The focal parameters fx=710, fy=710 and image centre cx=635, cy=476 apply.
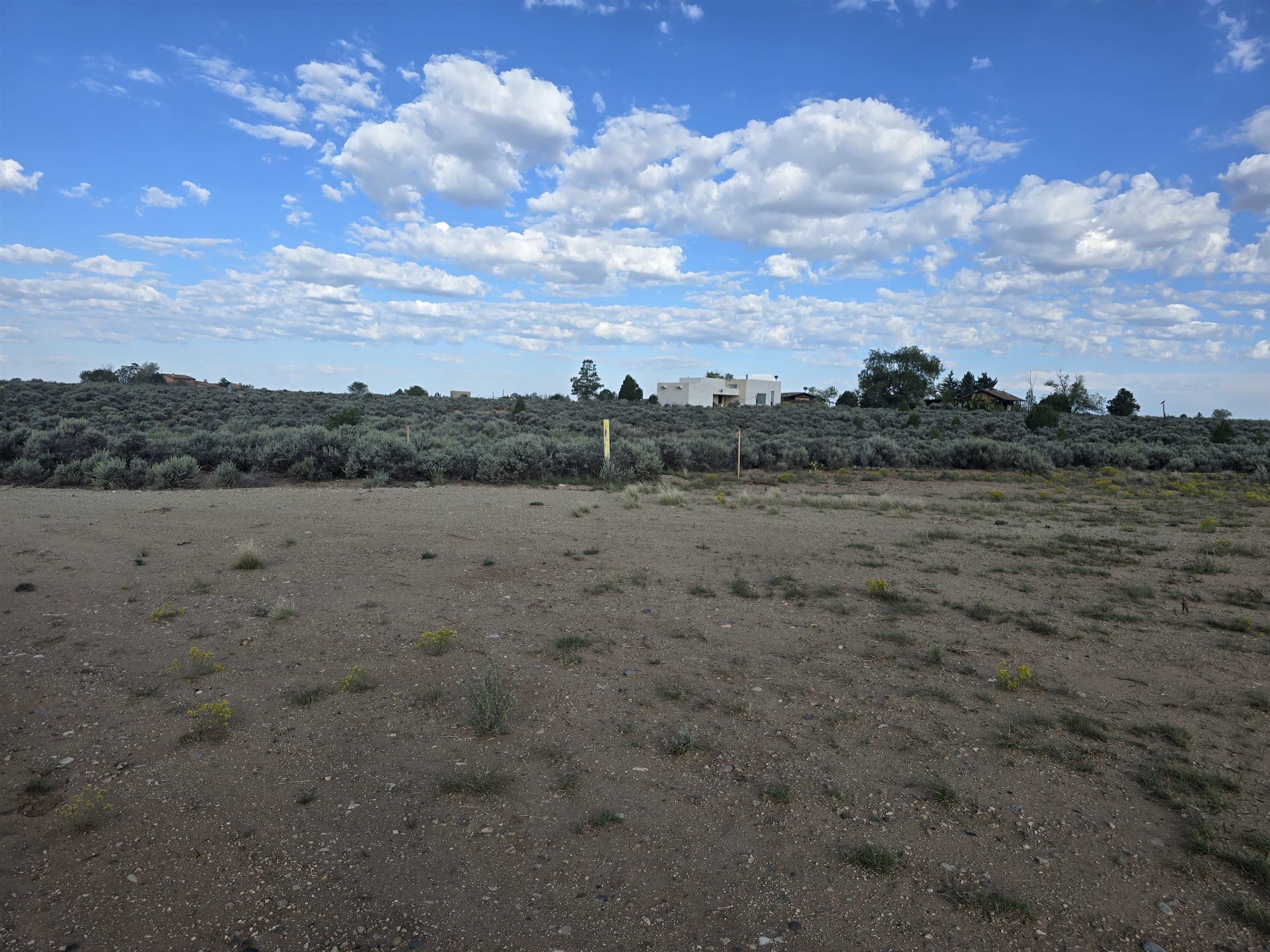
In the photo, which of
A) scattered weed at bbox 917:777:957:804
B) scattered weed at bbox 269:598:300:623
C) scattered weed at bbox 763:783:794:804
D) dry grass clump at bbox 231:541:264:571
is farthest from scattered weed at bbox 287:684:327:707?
scattered weed at bbox 917:777:957:804

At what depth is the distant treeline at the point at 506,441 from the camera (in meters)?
17.3

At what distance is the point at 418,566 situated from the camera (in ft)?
27.3

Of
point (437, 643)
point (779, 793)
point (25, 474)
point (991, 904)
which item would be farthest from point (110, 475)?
point (991, 904)

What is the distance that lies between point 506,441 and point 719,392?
5535 cm

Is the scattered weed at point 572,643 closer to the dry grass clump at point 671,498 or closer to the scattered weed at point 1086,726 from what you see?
the scattered weed at point 1086,726

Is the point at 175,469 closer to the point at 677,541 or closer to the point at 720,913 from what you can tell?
the point at 677,541

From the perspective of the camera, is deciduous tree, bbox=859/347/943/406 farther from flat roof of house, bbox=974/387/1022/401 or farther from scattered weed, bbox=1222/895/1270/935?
scattered weed, bbox=1222/895/1270/935

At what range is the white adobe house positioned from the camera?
70812mm

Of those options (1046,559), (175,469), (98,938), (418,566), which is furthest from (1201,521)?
(175,469)

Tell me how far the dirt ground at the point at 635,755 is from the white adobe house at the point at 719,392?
192 ft

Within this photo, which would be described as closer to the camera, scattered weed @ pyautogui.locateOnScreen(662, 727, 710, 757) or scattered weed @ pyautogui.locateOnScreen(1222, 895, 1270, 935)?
scattered weed @ pyautogui.locateOnScreen(1222, 895, 1270, 935)

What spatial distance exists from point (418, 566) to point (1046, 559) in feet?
25.8

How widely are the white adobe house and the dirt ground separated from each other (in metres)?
58.7

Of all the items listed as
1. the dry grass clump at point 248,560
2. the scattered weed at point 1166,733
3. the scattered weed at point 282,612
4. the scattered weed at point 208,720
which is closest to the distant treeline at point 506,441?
the dry grass clump at point 248,560
